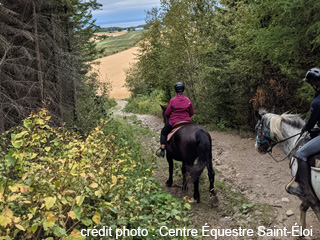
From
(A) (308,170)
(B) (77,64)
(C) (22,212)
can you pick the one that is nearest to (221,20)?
(B) (77,64)

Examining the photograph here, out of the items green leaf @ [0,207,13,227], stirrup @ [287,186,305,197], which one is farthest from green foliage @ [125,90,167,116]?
green leaf @ [0,207,13,227]

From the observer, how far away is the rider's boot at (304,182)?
4.36 m

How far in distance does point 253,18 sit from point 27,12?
10250 mm

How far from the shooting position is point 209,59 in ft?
48.1

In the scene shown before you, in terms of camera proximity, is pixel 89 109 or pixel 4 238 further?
pixel 89 109

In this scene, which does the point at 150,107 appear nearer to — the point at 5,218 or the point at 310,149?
the point at 310,149

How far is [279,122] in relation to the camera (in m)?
5.52

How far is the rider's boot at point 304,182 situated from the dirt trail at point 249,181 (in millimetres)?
885

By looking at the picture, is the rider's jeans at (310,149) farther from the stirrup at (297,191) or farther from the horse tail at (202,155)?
Result: the horse tail at (202,155)

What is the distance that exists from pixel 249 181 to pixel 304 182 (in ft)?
11.2

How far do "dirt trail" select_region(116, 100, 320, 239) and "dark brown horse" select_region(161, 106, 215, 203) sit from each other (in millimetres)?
823

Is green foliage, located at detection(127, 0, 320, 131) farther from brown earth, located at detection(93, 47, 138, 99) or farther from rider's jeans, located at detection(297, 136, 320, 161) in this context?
brown earth, located at detection(93, 47, 138, 99)

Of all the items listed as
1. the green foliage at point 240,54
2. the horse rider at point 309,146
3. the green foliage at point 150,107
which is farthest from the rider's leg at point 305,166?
the green foliage at point 150,107

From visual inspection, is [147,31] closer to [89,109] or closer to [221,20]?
[221,20]
